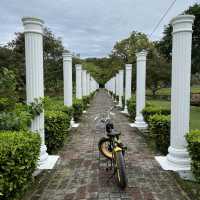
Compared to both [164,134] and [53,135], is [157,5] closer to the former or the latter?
[164,134]

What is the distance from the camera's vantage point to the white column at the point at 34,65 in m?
4.69

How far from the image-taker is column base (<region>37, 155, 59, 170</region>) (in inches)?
190

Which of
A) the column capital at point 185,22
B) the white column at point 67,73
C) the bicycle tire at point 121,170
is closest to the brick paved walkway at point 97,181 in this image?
the bicycle tire at point 121,170

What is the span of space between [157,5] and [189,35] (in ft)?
20.7

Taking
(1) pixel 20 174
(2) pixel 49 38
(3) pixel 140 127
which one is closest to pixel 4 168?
(1) pixel 20 174

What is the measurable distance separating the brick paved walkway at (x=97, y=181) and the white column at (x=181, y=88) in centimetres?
44

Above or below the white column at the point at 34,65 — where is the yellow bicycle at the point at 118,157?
below

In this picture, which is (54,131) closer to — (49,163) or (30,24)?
(49,163)

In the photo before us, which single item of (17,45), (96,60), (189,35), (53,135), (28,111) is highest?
(96,60)

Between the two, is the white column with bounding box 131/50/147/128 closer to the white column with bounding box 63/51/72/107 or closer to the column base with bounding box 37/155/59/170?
the white column with bounding box 63/51/72/107

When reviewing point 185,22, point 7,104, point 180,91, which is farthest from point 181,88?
point 7,104

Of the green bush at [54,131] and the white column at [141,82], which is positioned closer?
the green bush at [54,131]

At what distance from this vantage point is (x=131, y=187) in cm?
387

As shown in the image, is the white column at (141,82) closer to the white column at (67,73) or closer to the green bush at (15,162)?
the white column at (67,73)
